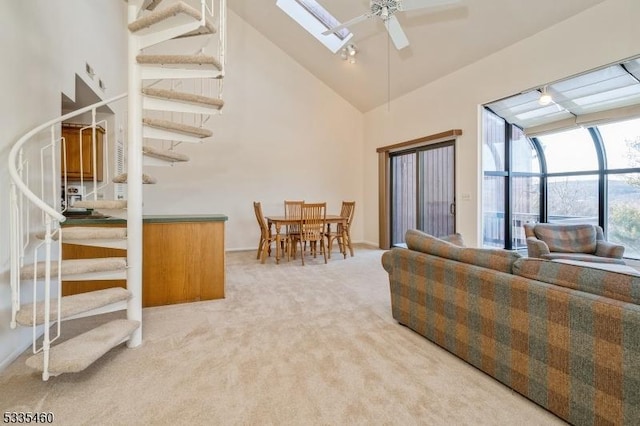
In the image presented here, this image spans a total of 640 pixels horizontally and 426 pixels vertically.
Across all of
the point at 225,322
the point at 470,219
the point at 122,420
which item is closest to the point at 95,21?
the point at 225,322

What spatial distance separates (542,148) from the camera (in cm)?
539

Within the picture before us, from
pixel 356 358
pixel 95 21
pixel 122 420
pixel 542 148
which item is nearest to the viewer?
pixel 122 420

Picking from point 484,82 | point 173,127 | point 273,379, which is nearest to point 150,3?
point 173,127

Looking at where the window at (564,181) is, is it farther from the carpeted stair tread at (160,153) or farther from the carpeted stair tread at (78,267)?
the carpeted stair tread at (78,267)

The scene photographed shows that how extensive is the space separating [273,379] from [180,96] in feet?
7.34

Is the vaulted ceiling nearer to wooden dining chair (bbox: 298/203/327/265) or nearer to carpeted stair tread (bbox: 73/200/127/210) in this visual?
wooden dining chair (bbox: 298/203/327/265)

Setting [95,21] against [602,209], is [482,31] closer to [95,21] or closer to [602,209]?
[602,209]

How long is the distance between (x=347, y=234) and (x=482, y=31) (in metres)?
3.49

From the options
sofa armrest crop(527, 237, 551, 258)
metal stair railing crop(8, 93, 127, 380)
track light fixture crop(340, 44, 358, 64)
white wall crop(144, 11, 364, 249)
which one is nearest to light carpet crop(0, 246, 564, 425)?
metal stair railing crop(8, 93, 127, 380)

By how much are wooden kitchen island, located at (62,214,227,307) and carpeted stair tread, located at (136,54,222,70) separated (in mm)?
1491

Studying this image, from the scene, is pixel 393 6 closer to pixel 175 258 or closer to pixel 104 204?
pixel 104 204

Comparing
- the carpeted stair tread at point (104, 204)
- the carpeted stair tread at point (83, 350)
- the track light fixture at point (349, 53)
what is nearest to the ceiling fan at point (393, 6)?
the track light fixture at point (349, 53)

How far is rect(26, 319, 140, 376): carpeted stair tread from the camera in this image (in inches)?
66.1

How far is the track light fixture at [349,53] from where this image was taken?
509 cm
